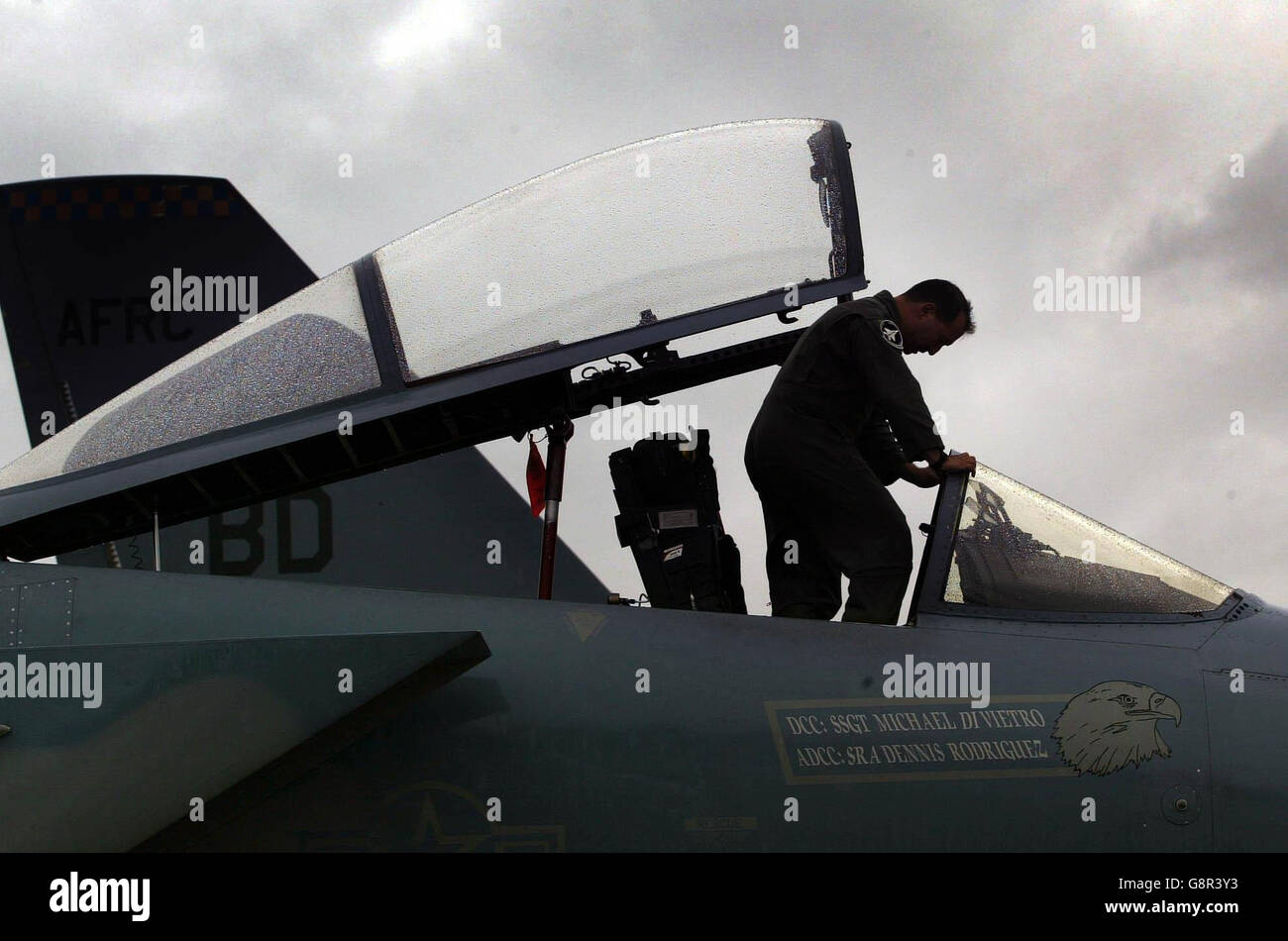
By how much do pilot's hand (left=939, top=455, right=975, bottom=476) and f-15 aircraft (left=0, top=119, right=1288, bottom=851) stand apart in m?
0.04

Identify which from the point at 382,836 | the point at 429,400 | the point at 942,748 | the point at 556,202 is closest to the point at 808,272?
the point at 556,202

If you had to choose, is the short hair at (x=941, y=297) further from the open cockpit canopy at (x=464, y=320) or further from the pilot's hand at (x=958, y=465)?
the pilot's hand at (x=958, y=465)

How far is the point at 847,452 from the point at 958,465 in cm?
38

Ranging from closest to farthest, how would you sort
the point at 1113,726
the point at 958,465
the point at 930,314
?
the point at 1113,726
the point at 958,465
the point at 930,314

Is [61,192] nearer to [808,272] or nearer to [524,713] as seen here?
[808,272]

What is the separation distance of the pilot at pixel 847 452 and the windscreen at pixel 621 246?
0.35 metres

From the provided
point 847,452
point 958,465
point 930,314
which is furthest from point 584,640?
point 930,314

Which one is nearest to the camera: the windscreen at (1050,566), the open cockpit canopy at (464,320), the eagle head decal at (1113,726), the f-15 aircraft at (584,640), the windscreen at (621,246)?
the f-15 aircraft at (584,640)

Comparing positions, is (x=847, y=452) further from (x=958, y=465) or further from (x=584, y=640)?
(x=584, y=640)

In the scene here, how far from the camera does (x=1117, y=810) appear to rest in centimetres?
301

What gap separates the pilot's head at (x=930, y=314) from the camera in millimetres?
4004

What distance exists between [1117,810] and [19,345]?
5721mm

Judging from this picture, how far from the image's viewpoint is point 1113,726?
10.1 feet

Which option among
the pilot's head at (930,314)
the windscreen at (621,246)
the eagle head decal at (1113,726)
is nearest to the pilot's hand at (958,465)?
the pilot's head at (930,314)
